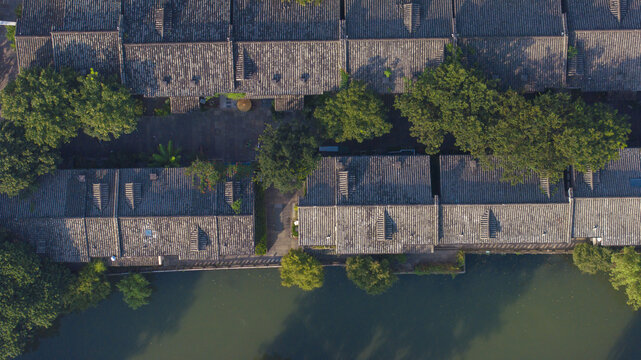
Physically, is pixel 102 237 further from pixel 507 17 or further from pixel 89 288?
pixel 507 17

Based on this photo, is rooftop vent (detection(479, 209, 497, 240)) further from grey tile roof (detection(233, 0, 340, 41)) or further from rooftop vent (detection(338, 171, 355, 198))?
grey tile roof (detection(233, 0, 340, 41))

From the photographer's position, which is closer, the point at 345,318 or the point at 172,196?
the point at 172,196

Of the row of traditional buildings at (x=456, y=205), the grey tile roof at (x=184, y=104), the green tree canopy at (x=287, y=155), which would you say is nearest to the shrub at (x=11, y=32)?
the grey tile roof at (x=184, y=104)

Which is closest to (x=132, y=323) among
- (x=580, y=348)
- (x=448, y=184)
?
→ (x=448, y=184)

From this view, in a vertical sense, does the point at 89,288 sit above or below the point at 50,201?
below

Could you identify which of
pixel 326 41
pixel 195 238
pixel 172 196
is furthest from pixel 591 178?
pixel 172 196

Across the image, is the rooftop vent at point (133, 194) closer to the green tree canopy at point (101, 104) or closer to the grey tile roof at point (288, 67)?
the green tree canopy at point (101, 104)

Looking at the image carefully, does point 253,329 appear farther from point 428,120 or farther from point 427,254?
point 428,120
